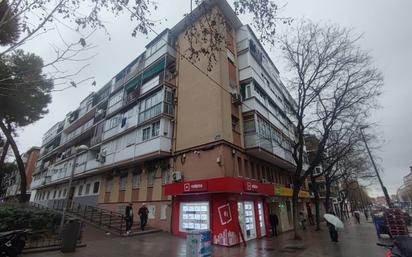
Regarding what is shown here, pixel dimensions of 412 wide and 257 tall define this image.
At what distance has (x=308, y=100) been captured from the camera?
54.5 feet

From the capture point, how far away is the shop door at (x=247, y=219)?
13898mm

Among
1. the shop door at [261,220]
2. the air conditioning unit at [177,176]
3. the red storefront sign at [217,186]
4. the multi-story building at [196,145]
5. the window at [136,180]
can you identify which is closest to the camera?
the red storefront sign at [217,186]

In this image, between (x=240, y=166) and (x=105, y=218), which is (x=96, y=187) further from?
(x=240, y=166)

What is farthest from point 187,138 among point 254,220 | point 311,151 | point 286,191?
point 311,151

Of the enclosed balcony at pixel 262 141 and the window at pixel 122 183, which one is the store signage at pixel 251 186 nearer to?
the enclosed balcony at pixel 262 141

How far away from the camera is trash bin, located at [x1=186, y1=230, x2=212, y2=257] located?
6.91 metres

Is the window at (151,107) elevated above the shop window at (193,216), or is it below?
above

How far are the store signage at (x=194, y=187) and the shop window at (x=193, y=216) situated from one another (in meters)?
1.14

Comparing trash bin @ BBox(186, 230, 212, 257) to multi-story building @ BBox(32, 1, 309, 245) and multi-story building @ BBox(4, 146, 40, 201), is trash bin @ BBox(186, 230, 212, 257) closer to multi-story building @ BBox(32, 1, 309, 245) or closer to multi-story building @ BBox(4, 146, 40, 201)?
multi-story building @ BBox(32, 1, 309, 245)

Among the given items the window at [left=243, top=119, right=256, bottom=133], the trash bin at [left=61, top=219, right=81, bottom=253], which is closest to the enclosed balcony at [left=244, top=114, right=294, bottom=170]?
the window at [left=243, top=119, right=256, bottom=133]

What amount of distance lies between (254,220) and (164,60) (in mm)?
14670

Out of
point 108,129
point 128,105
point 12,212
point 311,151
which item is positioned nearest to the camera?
point 12,212

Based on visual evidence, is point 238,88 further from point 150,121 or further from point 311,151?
point 311,151

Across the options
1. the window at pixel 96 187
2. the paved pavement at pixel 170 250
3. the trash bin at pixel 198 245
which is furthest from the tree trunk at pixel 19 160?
the trash bin at pixel 198 245
